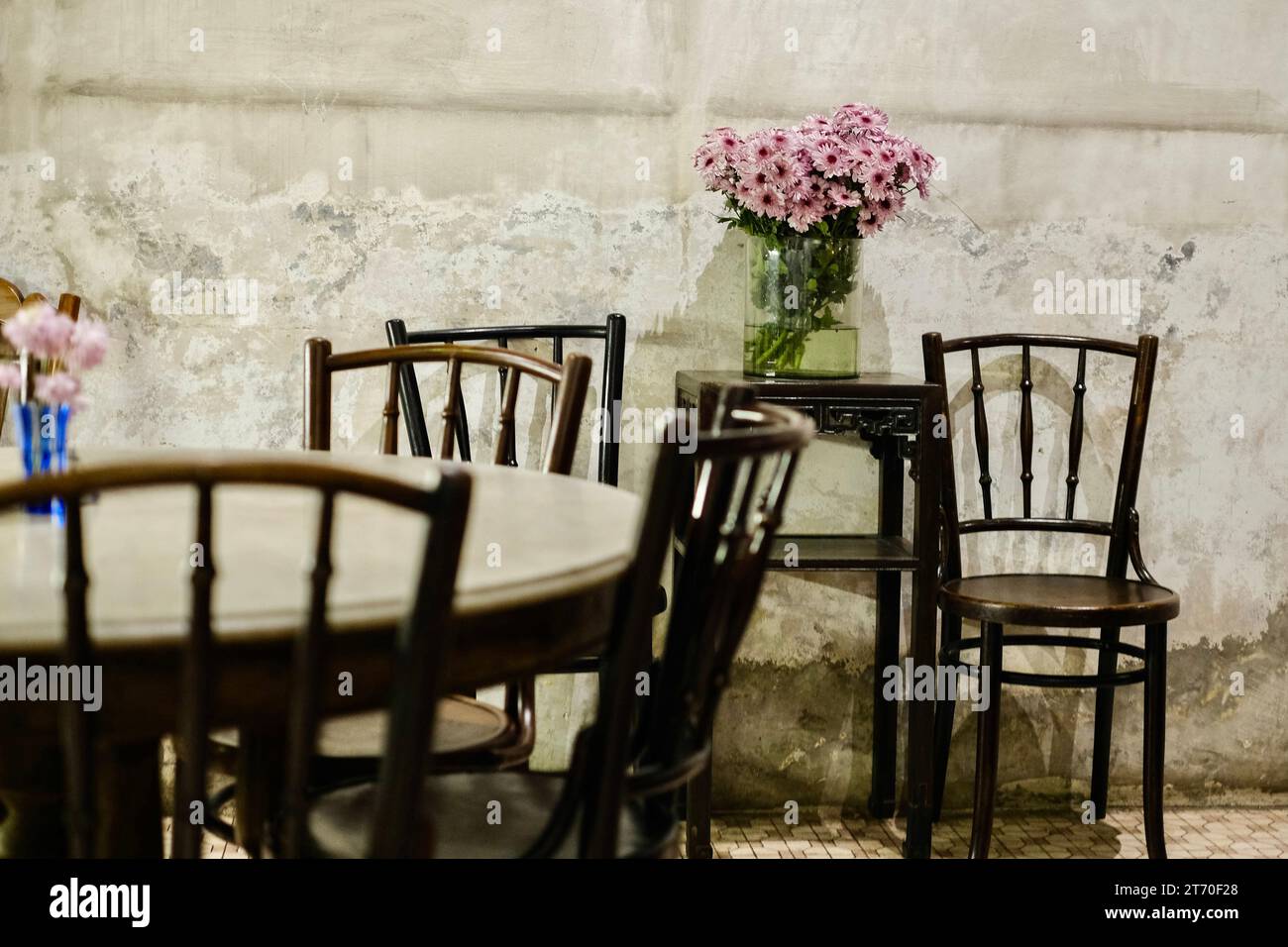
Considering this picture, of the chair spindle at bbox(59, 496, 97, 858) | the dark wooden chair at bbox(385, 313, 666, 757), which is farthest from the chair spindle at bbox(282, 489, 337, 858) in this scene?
the dark wooden chair at bbox(385, 313, 666, 757)

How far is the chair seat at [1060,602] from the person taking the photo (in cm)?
270

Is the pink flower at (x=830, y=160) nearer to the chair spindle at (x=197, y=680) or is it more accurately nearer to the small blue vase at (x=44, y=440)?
the small blue vase at (x=44, y=440)

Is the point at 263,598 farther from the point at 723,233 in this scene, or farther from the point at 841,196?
the point at 723,233

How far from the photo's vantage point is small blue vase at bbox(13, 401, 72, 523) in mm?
1639

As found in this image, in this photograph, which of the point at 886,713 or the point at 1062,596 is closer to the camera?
the point at 1062,596

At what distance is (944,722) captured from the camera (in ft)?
10.2

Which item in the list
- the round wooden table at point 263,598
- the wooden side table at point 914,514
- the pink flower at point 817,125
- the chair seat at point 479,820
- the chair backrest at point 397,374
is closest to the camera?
the round wooden table at point 263,598

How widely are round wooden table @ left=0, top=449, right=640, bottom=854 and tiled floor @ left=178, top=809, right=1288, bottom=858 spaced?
1509 millimetres

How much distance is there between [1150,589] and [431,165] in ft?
6.07

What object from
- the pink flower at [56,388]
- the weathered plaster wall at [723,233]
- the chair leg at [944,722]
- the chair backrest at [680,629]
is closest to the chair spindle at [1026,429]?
the weathered plaster wall at [723,233]

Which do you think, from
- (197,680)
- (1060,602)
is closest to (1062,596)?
(1060,602)

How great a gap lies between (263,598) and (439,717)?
906mm

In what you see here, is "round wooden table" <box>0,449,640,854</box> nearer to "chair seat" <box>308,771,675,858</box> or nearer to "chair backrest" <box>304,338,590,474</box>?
"chair seat" <box>308,771,675,858</box>

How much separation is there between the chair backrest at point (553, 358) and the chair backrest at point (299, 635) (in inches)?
70.9
